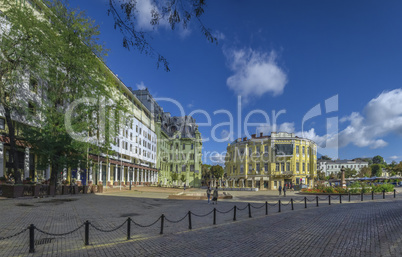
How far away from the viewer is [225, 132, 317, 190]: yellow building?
59.4 meters

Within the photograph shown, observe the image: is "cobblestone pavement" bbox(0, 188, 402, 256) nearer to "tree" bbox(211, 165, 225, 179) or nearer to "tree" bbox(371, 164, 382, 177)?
"tree" bbox(211, 165, 225, 179)

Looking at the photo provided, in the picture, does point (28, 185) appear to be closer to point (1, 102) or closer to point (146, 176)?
point (1, 102)

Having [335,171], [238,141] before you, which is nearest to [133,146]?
[238,141]

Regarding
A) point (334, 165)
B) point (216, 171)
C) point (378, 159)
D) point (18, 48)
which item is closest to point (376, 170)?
point (334, 165)

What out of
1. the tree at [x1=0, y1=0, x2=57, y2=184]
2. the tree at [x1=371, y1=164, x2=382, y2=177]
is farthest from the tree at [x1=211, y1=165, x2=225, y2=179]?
the tree at [x1=0, y1=0, x2=57, y2=184]

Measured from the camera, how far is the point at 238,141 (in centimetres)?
6788

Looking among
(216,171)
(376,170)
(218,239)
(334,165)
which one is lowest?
(376,170)

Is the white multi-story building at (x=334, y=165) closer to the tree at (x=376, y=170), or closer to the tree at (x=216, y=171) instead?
the tree at (x=376, y=170)

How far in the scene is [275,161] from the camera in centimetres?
6044

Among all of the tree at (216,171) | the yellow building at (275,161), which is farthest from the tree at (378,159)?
the yellow building at (275,161)

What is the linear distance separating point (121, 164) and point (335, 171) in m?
168

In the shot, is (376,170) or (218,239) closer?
(218,239)

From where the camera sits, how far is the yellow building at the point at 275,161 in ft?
195

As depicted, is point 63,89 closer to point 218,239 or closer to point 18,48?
point 18,48
